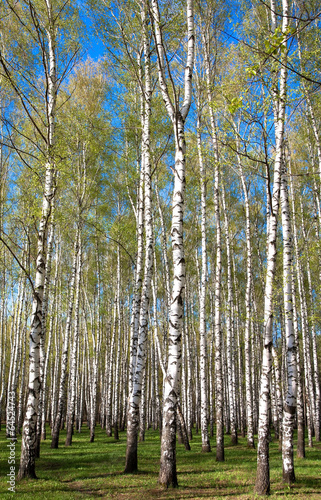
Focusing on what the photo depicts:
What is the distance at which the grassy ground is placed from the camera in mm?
5164

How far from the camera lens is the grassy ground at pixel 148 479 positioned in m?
5.16

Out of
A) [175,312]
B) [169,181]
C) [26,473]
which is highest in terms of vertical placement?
[169,181]

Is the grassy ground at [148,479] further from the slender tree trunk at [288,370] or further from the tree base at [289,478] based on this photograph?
the slender tree trunk at [288,370]

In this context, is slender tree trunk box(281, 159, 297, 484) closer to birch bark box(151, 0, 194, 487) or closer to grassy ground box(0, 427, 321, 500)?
grassy ground box(0, 427, 321, 500)

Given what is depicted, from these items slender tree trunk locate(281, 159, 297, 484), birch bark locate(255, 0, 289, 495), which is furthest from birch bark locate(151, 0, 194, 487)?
slender tree trunk locate(281, 159, 297, 484)

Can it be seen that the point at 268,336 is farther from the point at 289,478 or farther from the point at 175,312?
the point at 289,478

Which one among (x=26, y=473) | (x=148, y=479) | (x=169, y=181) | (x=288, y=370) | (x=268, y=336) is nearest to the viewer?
(x=268, y=336)

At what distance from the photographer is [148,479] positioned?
6.00 metres

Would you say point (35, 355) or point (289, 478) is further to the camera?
point (35, 355)

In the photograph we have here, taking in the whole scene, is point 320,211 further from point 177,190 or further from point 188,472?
point 188,472

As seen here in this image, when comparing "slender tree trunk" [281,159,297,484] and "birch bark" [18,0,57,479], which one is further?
"slender tree trunk" [281,159,297,484]

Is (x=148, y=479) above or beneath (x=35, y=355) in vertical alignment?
beneath

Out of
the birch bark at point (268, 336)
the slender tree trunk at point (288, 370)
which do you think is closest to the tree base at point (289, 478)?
the slender tree trunk at point (288, 370)

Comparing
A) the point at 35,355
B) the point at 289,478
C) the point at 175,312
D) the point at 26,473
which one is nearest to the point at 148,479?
the point at 26,473
